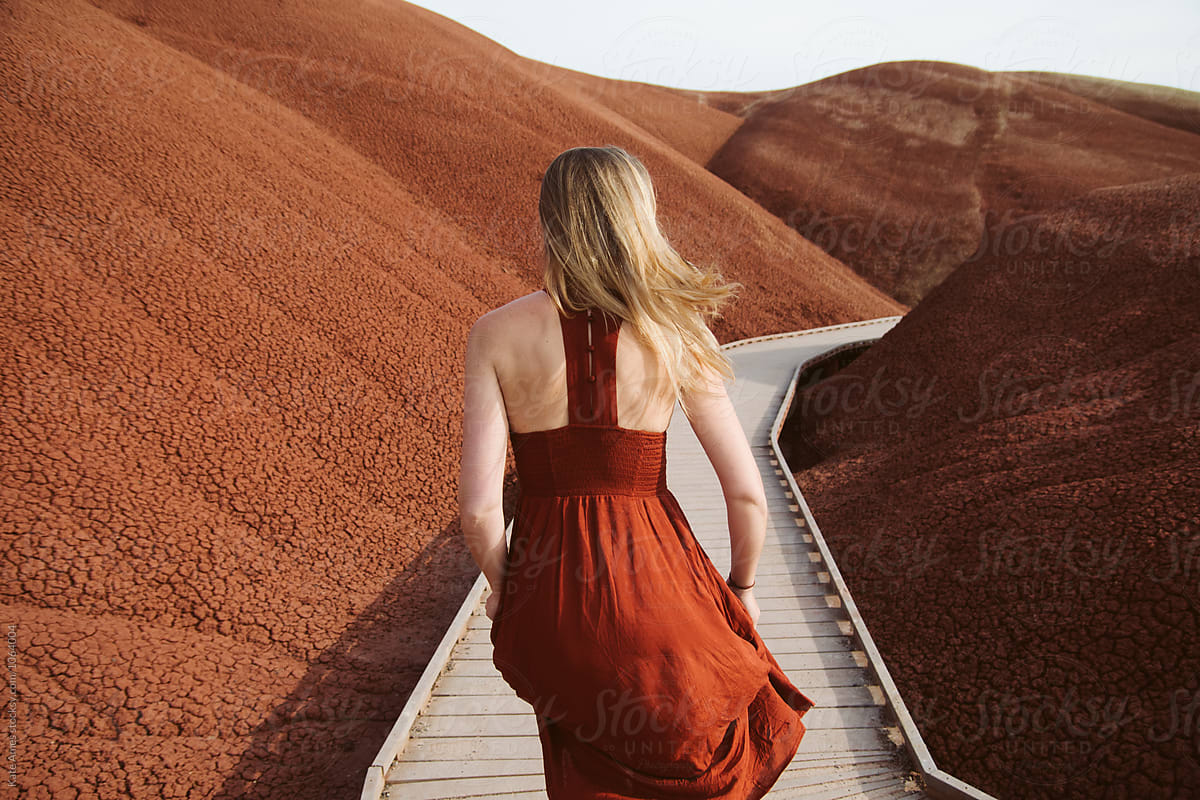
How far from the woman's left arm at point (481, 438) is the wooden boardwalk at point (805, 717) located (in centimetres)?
→ 269

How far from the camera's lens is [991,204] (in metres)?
30.4

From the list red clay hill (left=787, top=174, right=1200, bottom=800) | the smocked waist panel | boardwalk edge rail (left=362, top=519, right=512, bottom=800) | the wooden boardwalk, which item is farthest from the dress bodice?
red clay hill (left=787, top=174, right=1200, bottom=800)

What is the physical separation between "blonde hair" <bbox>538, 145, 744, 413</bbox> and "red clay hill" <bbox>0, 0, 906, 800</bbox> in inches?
156

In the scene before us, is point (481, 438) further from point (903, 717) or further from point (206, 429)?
point (206, 429)

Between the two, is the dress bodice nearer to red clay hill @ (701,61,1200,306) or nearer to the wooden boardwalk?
the wooden boardwalk

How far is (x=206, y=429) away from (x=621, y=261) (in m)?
6.78

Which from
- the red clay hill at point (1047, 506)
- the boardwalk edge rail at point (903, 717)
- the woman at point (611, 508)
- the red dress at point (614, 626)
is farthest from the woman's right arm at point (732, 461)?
the red clay hill at point (1047, 506)

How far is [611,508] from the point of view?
1695 mm

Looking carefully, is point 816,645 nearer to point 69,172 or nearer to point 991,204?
point 69,172

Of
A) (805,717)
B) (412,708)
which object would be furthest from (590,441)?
(805,717)

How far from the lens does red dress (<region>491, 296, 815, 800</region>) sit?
153 cm

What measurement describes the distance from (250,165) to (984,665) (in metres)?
13.0

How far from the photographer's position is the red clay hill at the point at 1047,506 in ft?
13.8

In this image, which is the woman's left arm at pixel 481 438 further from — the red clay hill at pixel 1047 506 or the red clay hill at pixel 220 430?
the red clay hill at pixel 1047 506
